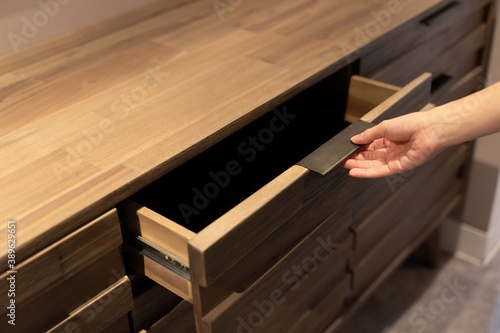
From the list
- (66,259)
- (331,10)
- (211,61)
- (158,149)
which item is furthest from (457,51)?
(66,259)

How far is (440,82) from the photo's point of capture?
138cm

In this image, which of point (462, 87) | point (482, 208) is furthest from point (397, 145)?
point (482, 208)

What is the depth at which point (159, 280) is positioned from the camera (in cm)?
76

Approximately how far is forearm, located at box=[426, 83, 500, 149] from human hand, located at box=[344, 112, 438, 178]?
1 cm

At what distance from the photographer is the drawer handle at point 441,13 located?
1.24 m

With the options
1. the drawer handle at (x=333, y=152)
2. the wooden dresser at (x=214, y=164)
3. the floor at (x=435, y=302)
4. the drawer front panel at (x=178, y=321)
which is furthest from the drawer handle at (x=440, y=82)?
the drawer front panel at (x=178, y=321)

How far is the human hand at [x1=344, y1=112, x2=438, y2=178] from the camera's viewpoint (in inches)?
33.6

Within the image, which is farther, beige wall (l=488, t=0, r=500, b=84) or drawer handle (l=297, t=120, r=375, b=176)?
beige wall (l=488, t=0, r=500, b=84)

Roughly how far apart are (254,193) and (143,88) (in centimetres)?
31

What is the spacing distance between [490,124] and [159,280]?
0.54 metres

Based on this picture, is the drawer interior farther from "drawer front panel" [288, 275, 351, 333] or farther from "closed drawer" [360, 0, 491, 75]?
"drawer front panel" [288, 275, 351, 333]

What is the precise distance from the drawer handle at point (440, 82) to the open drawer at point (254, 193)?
1.14ft

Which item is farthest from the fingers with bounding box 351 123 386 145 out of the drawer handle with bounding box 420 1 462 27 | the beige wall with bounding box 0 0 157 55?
the beige wall with bounding box 0 0 157 55

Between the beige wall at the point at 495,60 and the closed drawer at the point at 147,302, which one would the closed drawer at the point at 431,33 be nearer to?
the beige wall at the point at 495,60
